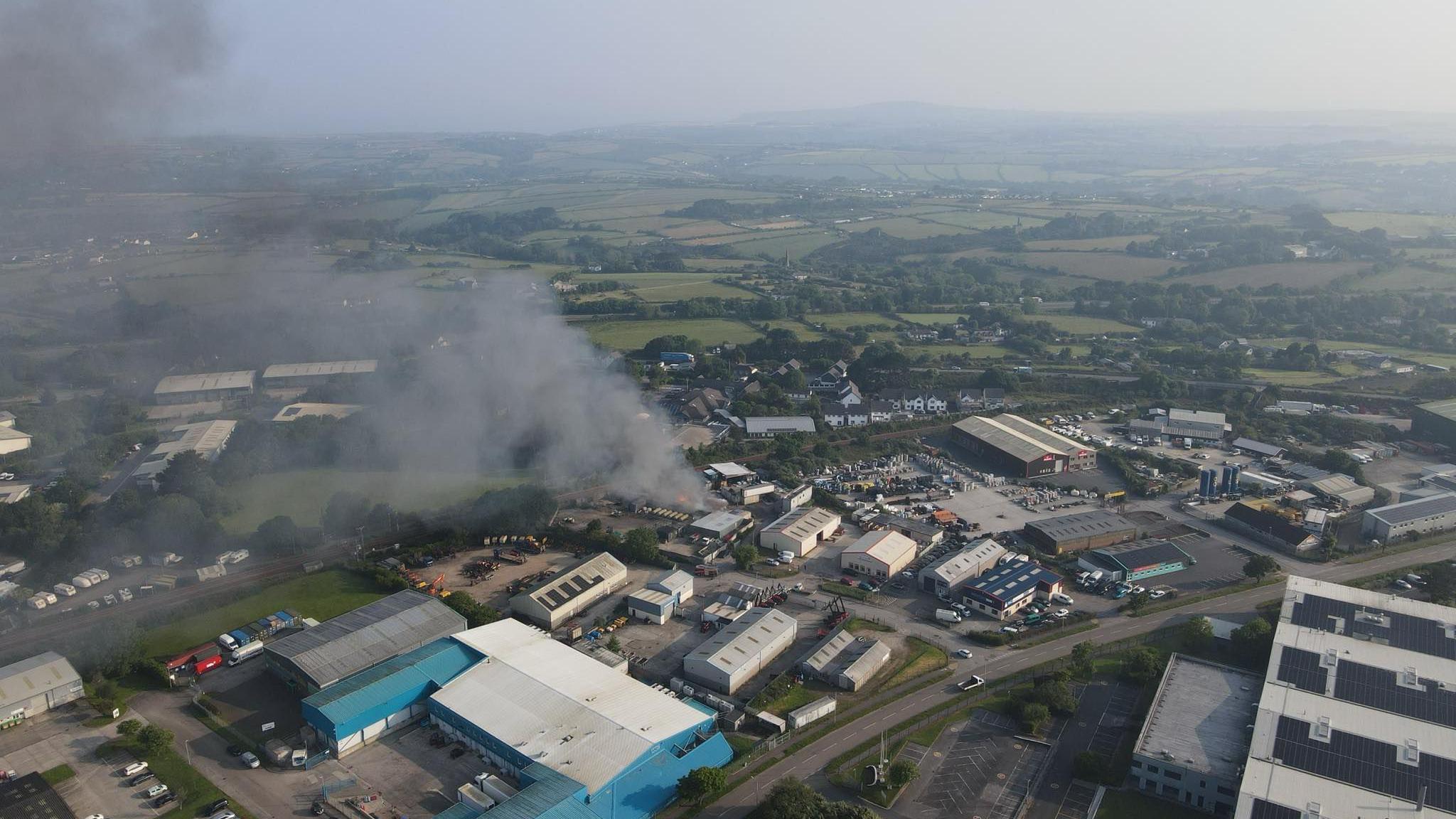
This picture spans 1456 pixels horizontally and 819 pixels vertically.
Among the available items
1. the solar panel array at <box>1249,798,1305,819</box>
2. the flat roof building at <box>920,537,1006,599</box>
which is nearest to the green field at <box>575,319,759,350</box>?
the flat roof building at <box>920,537,1006,599</box>

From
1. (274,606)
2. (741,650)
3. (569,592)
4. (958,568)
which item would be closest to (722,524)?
(569,592)

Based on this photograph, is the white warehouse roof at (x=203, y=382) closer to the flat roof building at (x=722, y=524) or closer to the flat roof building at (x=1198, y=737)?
the flat roof building at (x=722, y=524)

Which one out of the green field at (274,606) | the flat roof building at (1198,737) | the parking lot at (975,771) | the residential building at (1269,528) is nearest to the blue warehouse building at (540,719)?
the parking lot at (975,771)

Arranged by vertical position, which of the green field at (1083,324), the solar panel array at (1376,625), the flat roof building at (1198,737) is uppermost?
the green field at (1083,324)

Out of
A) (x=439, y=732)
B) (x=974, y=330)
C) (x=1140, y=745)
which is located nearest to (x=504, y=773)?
(x=439, y=732)

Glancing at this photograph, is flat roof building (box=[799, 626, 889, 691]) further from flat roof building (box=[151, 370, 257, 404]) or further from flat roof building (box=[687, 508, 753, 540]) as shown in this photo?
flat roof building (box=[151, 370, 257, 404])

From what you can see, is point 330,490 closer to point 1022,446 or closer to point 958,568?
point 958,568
